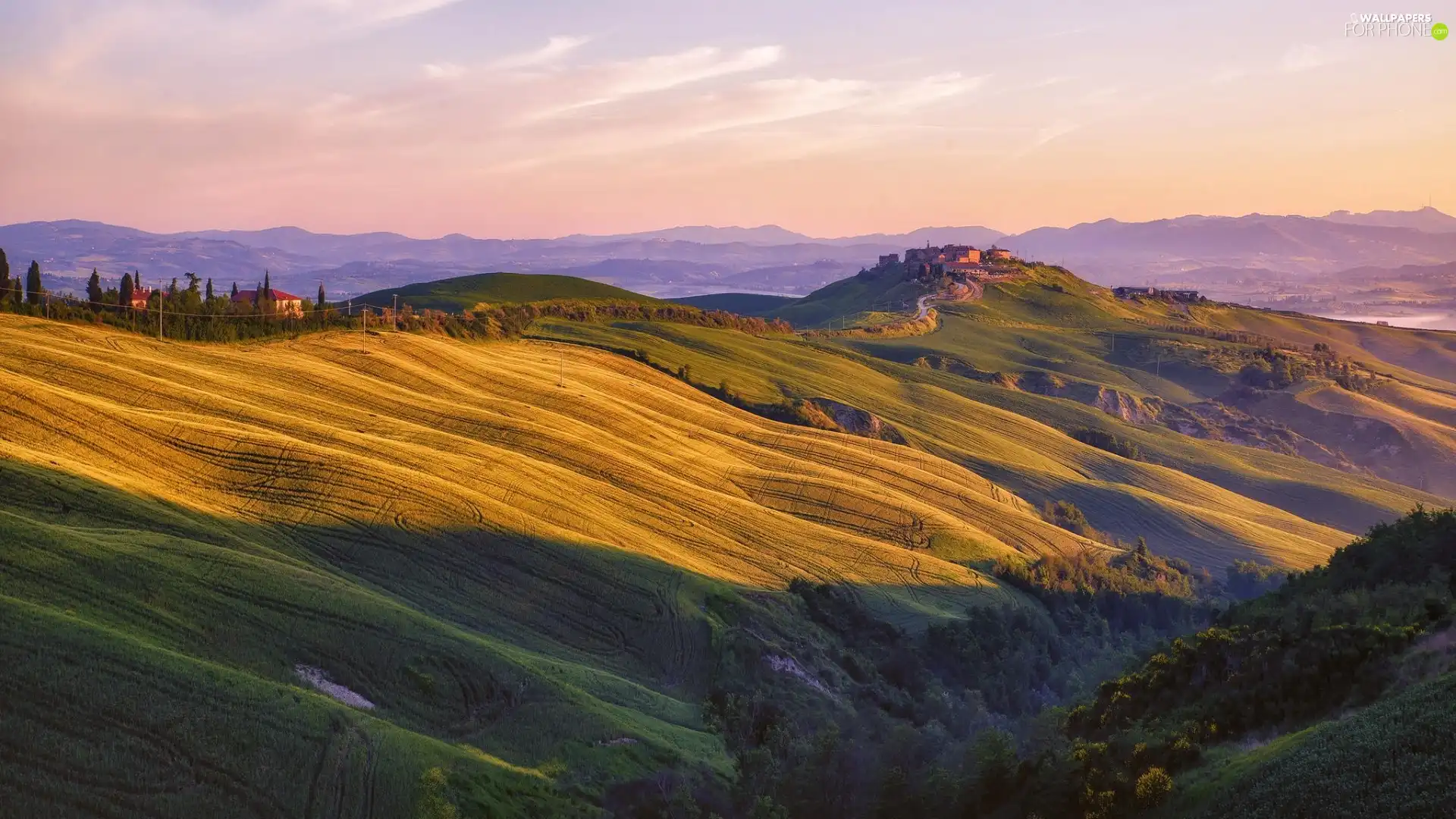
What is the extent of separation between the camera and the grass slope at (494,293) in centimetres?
14162

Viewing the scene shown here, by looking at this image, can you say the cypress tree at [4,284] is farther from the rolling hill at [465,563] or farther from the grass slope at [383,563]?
the grass slope at [383,563]

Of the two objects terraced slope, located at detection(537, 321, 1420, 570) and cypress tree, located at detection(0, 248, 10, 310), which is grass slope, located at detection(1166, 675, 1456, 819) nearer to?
terraced slope, located at detection(537, 321, 1420, 570)

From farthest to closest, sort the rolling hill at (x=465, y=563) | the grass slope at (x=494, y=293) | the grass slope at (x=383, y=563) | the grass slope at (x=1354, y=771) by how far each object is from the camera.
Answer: the grass slope at (x=494, y=293), the rolling hill at (x=465, y=563), the grass slope at (x=383, y=563), the grass slope at (x=1354, y=771)

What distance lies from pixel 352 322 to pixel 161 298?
1456 cm

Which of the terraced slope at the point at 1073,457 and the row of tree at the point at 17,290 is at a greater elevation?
the row of tree at the point at 17,290

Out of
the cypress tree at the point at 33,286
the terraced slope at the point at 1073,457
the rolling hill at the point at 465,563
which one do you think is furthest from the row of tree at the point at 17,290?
the terraced slope at the point at 1073,457

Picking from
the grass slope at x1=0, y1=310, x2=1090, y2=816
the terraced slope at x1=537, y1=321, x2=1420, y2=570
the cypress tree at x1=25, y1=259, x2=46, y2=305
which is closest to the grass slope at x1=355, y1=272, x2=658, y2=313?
the terraced slope at x1=537, y1=321, x2=1420, y2=570

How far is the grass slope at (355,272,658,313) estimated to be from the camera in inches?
5576

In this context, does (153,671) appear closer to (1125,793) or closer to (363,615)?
(363,615)

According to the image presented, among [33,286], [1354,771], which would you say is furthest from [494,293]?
[1354,771]

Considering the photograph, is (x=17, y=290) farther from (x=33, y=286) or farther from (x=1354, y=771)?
(x=1354, y=771)

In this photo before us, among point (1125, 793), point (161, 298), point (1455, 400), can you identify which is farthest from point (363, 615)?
point (1455, 400)

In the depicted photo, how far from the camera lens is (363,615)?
33469mm

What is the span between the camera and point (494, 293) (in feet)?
511
